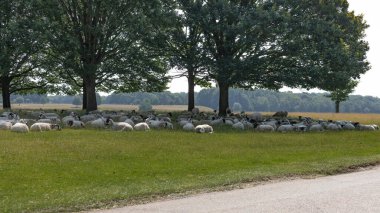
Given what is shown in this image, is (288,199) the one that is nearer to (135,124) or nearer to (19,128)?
(19,128)

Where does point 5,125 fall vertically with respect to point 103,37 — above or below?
below

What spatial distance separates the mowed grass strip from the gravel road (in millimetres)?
1162

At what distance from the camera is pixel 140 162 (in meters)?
19.6

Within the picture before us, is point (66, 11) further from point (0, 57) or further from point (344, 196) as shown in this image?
point (344, 196)

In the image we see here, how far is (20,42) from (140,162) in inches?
1203

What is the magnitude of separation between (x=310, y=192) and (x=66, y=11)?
40302mm

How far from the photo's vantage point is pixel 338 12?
189 feet

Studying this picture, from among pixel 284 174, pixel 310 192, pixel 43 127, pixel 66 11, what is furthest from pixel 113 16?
pixel 310 192

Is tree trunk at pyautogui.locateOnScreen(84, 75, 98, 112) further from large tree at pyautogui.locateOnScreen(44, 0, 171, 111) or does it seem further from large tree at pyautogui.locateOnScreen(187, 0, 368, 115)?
large tree at pyautogui.locateOnScreen(187, 0, 368, 115)

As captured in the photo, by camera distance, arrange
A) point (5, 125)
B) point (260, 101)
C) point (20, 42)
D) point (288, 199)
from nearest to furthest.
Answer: point (288, 199) → point (5, 125) → point (20, 42) → point (260, 101)

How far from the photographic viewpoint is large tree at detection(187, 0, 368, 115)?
46.0 metres

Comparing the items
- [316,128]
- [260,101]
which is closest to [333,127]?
[316,128]

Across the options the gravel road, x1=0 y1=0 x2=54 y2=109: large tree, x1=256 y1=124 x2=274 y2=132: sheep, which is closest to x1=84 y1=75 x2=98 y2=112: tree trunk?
x1=0 y1=0 x2=54 y2=109: large tree

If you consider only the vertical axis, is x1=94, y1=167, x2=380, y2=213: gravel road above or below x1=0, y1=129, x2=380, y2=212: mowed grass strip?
below
